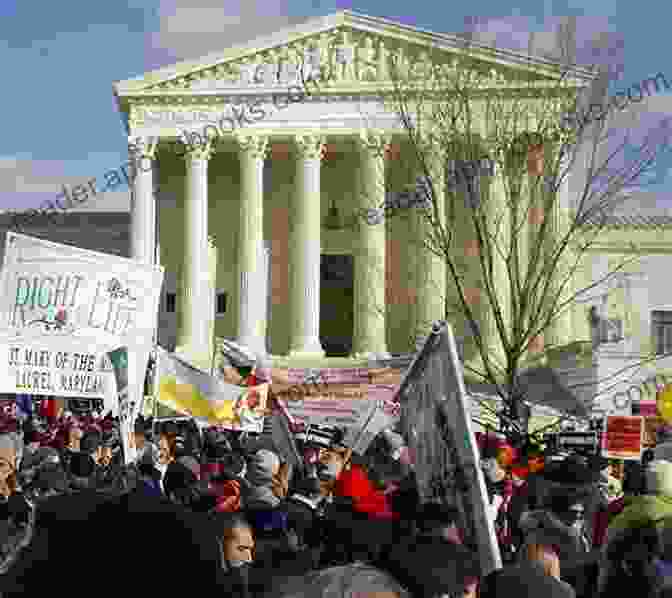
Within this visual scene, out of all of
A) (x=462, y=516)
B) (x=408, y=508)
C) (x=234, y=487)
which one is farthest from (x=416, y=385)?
(x=234, y=487)

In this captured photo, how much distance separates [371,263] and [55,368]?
33064 mm

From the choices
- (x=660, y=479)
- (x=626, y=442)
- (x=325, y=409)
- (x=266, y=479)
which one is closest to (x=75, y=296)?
(x=266, y=479)

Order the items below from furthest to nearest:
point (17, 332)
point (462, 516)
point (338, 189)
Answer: point (338, 189)
point (17, 332)
point (462, 516)

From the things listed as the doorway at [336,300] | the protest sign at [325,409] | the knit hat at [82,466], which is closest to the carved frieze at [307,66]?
the doorway at [336,300]

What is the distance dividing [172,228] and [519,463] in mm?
38555

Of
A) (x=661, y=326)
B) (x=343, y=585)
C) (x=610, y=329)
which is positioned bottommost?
(x=343, y=585)

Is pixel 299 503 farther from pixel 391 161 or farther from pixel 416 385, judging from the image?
pixel 391 161

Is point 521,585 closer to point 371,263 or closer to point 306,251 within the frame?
point 371,263

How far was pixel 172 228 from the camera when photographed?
158 feet

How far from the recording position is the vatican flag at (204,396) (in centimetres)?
1259

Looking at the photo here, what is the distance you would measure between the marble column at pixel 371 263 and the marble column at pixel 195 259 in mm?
6263

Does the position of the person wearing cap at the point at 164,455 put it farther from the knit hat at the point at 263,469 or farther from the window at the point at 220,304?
the window at the point at 220,304

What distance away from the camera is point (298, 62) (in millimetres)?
45125

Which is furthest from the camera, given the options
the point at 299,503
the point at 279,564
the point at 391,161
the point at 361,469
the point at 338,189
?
the point at 338,189
